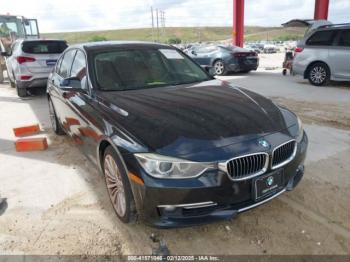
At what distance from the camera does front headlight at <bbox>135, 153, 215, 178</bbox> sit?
2209mm

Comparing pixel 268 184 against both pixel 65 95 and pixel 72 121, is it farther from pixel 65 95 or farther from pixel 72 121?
pixel 65 95

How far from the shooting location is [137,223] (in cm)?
280

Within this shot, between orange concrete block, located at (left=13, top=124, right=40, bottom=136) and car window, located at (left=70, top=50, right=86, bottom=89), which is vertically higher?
car window, located at (left=70, top=50, right=86, bottom=89)

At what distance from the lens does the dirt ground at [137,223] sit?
2543 millimetres

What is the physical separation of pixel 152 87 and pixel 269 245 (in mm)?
1959

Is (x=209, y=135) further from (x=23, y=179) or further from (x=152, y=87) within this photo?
(x=23, y=179)

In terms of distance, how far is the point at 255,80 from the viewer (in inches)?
449

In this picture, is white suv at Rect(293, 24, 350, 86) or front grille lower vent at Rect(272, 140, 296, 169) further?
white suv at Rect(293, 24, 350, 86)

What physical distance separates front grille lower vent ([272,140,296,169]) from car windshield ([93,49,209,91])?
5.06 ft

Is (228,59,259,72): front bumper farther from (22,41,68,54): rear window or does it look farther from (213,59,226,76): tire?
(22,41,68,54): rear window

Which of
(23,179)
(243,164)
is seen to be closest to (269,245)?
(243,164)

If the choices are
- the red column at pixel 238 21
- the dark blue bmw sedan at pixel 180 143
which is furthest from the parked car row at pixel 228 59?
the dark blue bmw sedan at pixel 180 143

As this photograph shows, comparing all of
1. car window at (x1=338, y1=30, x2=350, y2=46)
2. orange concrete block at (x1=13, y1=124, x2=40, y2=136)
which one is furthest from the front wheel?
orange concrete block at (x1=13, y1=124, x2=40, y2=136)

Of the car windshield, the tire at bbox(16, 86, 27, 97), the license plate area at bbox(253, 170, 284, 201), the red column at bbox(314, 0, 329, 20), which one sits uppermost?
the red column at bbox(314, 0, 329, 20)
